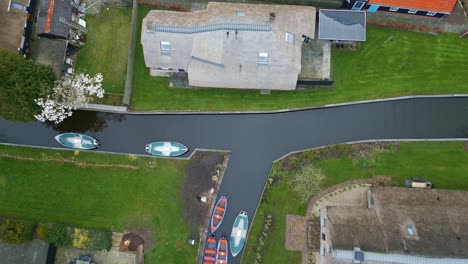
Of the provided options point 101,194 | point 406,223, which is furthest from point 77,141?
point 406,223

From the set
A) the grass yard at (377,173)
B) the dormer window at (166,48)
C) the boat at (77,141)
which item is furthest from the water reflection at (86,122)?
the grass yard at (377,173)

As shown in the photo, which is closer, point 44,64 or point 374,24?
point 44,64

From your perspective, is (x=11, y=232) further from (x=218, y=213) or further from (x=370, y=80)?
(x=370, y=80)

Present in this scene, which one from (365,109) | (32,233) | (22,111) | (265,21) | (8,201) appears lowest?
(32,233)

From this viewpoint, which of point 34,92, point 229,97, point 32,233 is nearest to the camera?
point 34,92

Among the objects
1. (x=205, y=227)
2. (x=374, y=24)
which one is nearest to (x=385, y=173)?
(x=374, y=24)

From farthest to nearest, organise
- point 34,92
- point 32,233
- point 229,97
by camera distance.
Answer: point 229,97 → point 32,233 → point 34,92

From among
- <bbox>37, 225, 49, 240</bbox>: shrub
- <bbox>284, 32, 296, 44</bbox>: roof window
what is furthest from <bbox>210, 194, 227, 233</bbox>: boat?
<bbox>284, 32, 296, 44</bbox>: roof window

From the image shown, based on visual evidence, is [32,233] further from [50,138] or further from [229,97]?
[229,97]

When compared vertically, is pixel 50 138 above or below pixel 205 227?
above
